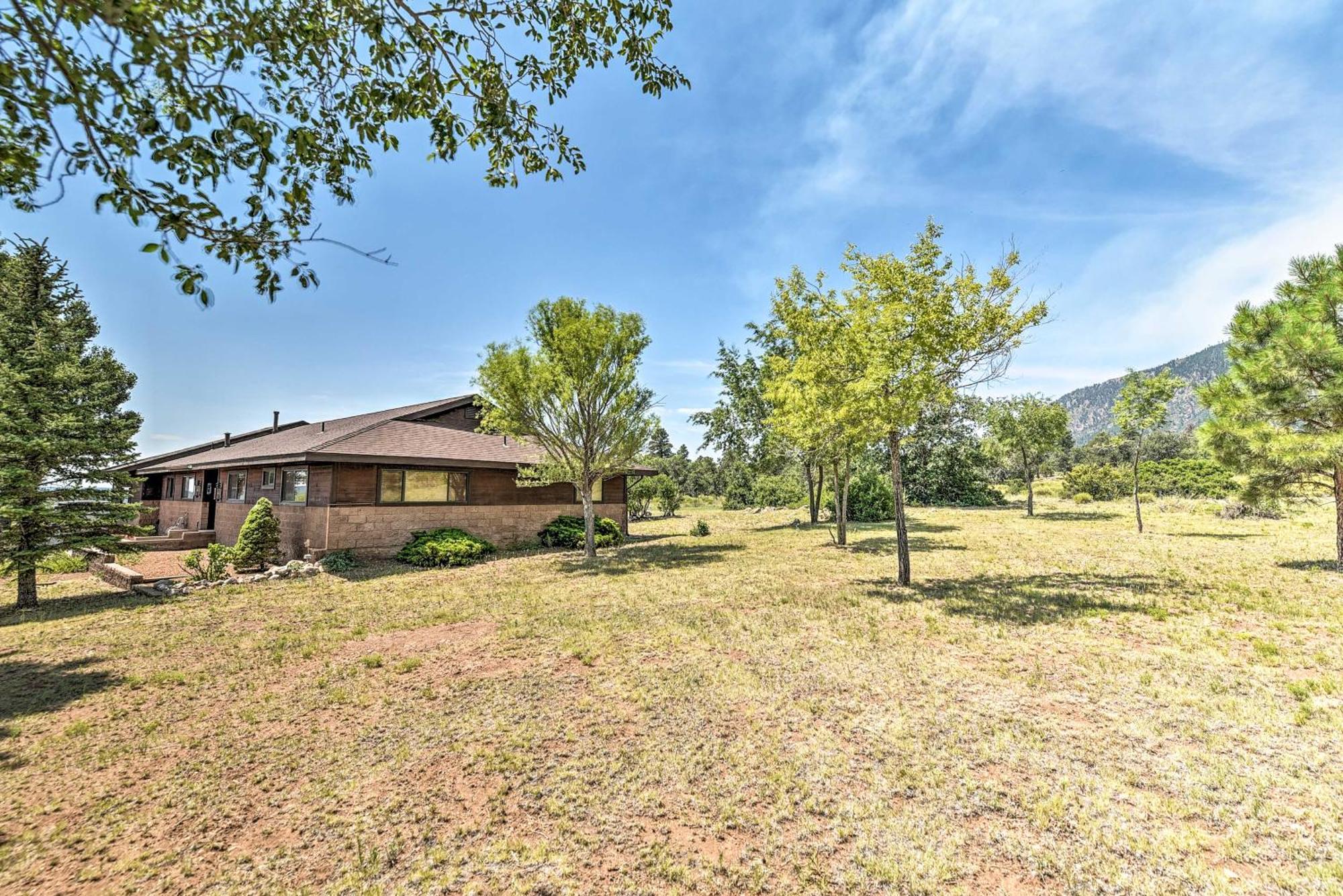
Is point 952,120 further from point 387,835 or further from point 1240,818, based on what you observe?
point 387,835

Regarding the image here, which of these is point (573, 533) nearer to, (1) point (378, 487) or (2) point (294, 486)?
(1) point (378, 487)

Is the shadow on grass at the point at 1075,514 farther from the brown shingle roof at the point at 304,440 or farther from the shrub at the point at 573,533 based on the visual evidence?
the brown shingle roof at the point at 304,440

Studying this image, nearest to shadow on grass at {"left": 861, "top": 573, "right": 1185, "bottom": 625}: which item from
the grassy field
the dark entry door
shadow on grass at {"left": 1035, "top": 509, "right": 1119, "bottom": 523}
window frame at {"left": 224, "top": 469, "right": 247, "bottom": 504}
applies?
the grassy field

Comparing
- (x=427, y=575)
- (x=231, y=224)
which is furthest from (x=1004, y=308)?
(x=427, y=575)

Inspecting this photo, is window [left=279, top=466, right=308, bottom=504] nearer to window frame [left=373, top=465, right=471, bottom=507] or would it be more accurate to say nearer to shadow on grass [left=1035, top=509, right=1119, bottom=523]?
window frame [left=373, top=465, right=471, bottom=507]

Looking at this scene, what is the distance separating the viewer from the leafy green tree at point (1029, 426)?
26.4m

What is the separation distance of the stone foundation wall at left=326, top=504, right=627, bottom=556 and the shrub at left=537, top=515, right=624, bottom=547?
419 millimetres

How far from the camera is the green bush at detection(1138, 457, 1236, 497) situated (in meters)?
30.0

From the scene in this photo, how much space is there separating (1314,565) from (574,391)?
17.6 meters

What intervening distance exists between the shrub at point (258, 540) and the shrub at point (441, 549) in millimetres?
2977

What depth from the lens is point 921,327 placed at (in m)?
9.79

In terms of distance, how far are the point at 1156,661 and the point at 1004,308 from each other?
6732 millimetres

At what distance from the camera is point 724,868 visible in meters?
2.88

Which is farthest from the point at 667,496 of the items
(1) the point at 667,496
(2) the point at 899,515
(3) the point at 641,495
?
(2) the point at 899,515
